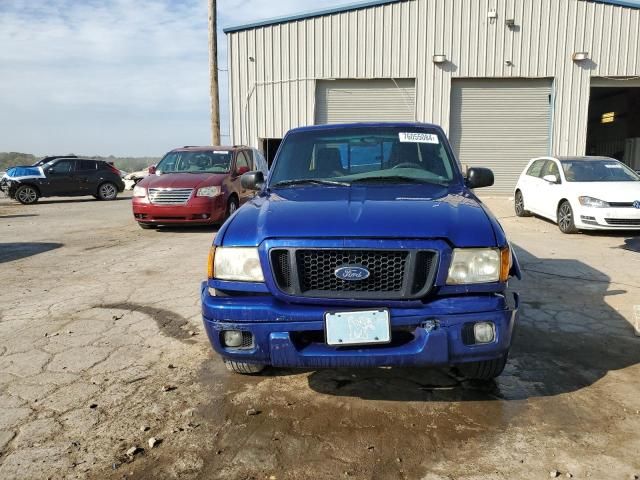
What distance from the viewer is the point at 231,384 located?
3270mm

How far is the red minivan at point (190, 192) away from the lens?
9531 millimetres

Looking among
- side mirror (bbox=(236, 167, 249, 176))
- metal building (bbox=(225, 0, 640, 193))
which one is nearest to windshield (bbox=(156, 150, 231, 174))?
side mirror (bbox=(236, 167, 249, 176))

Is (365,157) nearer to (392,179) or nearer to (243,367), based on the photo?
(392,179)

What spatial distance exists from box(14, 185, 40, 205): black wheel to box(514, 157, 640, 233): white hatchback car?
1545 cm

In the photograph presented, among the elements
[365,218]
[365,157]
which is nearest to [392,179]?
[365,157]

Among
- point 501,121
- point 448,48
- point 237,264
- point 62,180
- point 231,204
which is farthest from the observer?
point 62,180

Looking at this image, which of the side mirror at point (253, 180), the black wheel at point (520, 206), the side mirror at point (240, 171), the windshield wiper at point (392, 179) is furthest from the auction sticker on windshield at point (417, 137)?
the black wheel at point (520, 206)

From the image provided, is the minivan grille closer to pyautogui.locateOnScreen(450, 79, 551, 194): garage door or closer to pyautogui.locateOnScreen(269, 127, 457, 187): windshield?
pyautogui.locateOnScreen(269, 127, 457, 187): windshield

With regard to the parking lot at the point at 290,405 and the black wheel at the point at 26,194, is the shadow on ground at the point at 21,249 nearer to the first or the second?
the parking lot at the point at 290,405

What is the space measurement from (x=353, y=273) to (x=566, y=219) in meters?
7.96

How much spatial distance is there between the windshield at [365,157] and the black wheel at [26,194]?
16.1 meters

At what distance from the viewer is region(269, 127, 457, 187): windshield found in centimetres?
389

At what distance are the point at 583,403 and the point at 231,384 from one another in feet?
6.83

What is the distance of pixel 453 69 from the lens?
16953mm
